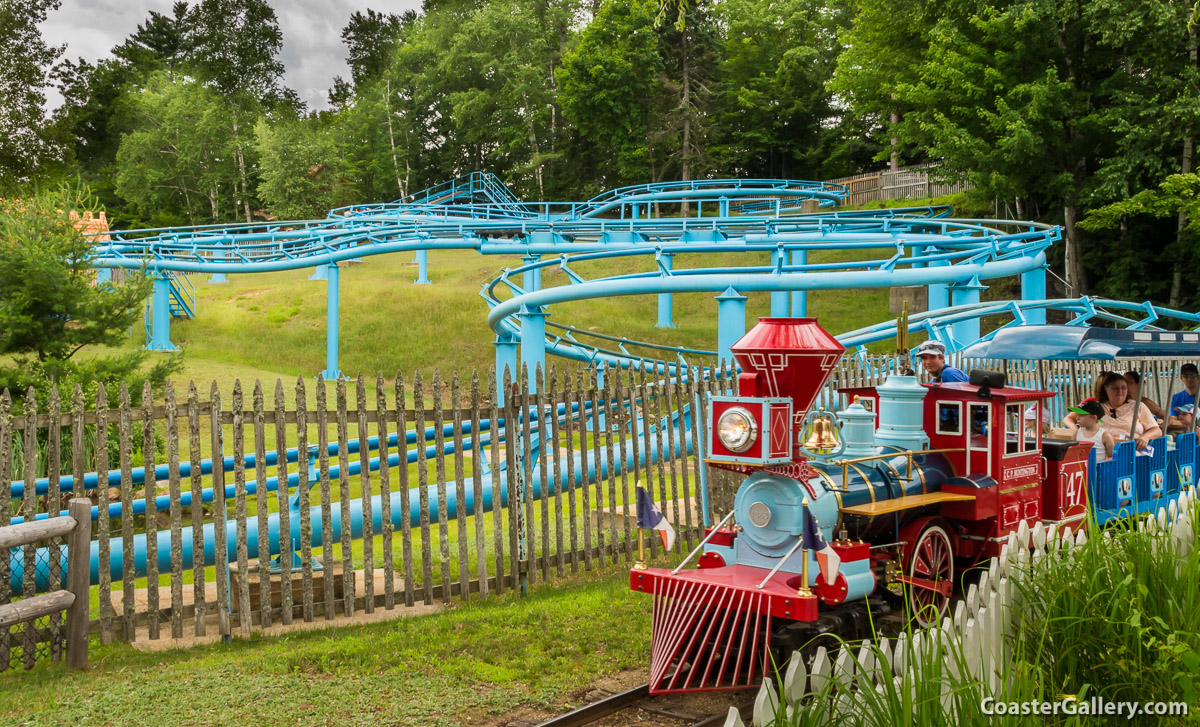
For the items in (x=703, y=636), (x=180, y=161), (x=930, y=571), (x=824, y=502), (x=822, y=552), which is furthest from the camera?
(x=180, y=161)

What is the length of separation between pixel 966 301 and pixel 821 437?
1213 centimetres

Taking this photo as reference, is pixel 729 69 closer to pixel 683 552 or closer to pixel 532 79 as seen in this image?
pixel 532 79

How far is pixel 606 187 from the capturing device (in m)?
51.6

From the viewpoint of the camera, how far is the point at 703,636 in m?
5.59

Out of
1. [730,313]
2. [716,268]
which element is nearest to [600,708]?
[730,313]

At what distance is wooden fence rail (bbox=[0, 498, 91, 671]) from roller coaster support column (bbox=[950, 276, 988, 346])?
14439mm

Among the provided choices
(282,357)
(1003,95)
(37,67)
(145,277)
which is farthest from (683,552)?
(37,67)

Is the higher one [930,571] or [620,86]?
[620,86]

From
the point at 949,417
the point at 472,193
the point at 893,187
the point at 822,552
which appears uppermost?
the point at 472,193

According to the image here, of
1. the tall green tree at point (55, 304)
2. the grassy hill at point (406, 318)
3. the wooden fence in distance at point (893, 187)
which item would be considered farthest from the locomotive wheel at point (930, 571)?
the wooden fence in distance at point (893, 187)

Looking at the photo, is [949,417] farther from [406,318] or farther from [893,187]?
[893,187]

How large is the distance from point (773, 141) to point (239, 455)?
46639 millimetres

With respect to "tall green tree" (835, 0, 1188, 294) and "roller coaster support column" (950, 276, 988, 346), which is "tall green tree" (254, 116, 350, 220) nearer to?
"tall green tree" (835, 0, 1188, 294)

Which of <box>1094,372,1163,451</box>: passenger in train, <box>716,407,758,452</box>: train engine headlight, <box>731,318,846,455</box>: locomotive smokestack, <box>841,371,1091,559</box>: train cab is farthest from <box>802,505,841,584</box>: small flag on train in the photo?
<box>1094,372,1163,451</box>: passenger in train
